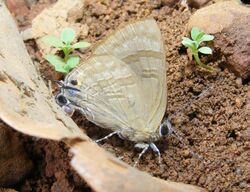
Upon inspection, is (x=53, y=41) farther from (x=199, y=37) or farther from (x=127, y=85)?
(x=199, y=37)

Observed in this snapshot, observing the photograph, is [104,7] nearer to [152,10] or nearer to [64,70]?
[152,10]

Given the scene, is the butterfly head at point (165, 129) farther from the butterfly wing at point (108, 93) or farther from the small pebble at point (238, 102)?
the small pebble at point (238, 102)

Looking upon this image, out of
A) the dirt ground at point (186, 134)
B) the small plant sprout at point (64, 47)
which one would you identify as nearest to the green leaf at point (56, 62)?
the small plant sprout at point (64, 47)

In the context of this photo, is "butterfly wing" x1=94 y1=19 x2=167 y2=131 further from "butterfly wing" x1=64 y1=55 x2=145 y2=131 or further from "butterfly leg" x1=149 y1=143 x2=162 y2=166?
"butterfly leg" x1=149 y1=143 x2=162 y2=166

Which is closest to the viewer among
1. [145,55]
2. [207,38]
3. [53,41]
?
[145,55]

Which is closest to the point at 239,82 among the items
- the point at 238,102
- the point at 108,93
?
the point at 238,102

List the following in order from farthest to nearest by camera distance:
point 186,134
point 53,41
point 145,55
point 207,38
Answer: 1. point 53,41
2. point 207,38
3. point 186,134
4. point 145,55

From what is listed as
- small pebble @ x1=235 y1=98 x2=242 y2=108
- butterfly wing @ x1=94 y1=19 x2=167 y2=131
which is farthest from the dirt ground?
butterfly wing @ x1=94 y1=19 x2=167 y2=131
